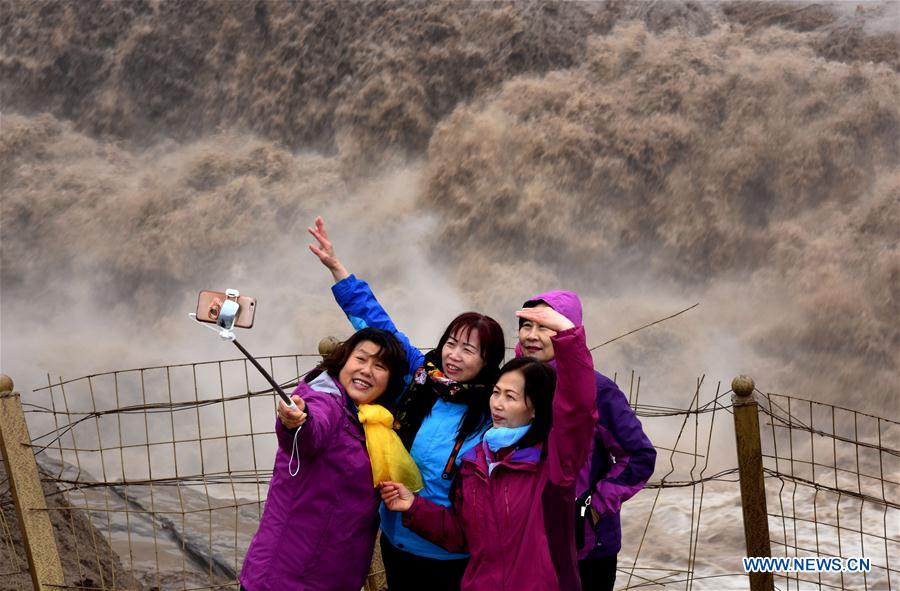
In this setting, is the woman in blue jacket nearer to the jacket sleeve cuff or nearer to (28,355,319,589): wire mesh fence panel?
the jacket sleeve cuff

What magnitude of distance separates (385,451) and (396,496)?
Result: 0.40ft

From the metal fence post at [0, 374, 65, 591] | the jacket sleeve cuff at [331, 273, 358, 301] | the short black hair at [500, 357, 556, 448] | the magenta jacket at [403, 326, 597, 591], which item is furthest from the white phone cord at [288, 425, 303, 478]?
the metal fence post at [0, 374, 65, 591]

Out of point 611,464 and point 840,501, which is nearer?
point 611,464

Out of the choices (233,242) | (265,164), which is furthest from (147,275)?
(265,164)

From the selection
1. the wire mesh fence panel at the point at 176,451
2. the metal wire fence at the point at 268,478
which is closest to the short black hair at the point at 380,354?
the metal wire fence at the point at 268,478

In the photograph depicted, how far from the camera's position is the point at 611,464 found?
317 centimetres

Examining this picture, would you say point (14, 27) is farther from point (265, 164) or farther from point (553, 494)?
point (553, 494)

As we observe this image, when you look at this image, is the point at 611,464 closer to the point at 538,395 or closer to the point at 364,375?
the point at 538,395

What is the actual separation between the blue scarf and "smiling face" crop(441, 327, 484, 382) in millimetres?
216

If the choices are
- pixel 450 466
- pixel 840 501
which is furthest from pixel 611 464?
pixel 840 501

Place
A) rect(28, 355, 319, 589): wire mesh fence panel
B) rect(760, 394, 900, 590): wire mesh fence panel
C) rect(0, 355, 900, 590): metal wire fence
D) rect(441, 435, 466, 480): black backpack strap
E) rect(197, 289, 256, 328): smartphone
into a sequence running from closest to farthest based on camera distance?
rect(197, 289, 256, 328): smartphone
rect(441, 435, 466, 480): black backpack strap
rect(0, 355, 900, 590): metal wire fence
rect(760, 394, 900, 590): wire mesh fence panel
rect(28, 355, 319, 589): wire mesh fence panel

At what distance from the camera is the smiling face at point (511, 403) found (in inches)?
110

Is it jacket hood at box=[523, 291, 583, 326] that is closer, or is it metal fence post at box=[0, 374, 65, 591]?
jacket hood at box=[523, 291, 583, 326]

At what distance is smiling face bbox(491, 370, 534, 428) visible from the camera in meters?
2.79
